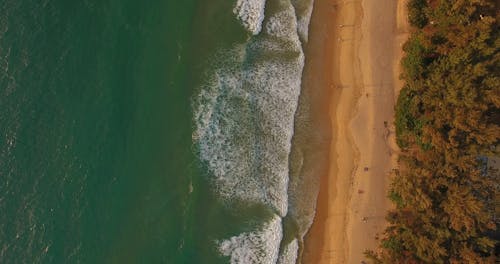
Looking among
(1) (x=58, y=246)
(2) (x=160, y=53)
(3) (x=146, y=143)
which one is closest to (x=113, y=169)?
(3) (x=146, y=143)

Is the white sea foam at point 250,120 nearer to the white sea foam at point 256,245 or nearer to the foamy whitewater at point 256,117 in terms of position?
the foamy whitewater at point 256,117

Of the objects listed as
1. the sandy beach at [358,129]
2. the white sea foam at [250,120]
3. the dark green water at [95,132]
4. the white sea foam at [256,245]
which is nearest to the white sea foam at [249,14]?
the white sea foam at [250,120]

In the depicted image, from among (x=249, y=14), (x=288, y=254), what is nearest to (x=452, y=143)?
(x=288, y=254)

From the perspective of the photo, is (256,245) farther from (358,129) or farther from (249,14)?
(249,14)

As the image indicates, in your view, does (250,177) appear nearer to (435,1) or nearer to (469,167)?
(469,167)

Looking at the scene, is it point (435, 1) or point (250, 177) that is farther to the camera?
point (250, 177)

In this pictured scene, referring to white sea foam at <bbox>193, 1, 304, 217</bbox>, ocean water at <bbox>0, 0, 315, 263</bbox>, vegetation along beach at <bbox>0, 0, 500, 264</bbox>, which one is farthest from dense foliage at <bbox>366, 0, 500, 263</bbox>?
white sea foam at <bbox>193, 1, 304, 217</bbox>
